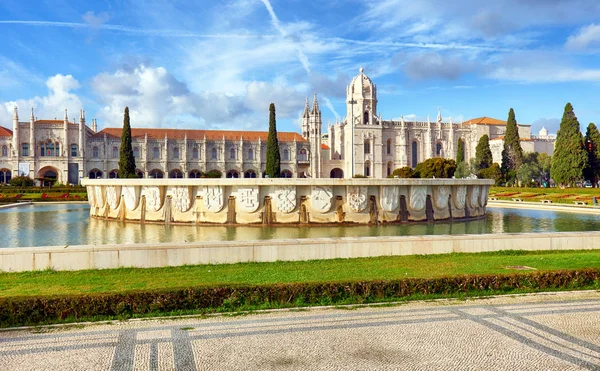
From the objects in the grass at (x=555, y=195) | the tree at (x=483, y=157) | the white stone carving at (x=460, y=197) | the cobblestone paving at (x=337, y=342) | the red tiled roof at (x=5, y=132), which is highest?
the red tiled roof at (x=5, y=132)

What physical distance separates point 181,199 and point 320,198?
509cm

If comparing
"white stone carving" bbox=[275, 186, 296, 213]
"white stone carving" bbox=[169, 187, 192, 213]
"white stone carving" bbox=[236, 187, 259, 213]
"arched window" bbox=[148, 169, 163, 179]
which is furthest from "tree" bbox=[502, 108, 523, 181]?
"white stone carving" bbox=[169, 187, 192, 213]

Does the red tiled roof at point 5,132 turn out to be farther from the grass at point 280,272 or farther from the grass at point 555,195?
the grass at point 280,272

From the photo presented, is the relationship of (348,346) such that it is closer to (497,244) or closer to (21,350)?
(21,350)

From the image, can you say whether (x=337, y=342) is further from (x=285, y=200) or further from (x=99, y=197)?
(x=99, y=197)

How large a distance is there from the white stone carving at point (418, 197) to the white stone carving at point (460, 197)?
203 centimetres

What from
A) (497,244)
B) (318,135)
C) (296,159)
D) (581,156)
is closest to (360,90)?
(318,135)

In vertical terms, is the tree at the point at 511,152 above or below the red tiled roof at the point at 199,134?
below

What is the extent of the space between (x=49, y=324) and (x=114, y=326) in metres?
0.84

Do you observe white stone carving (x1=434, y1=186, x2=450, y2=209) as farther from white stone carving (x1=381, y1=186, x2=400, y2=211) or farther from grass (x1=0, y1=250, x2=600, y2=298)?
grass (x1=0, y1=250, x2=600, y2=298)

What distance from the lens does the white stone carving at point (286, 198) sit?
17.1 m

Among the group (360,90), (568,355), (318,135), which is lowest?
(568,355)

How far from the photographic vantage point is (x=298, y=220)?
17156 millimetres

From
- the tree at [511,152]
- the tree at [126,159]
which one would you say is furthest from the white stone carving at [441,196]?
the tree at [511,152]
